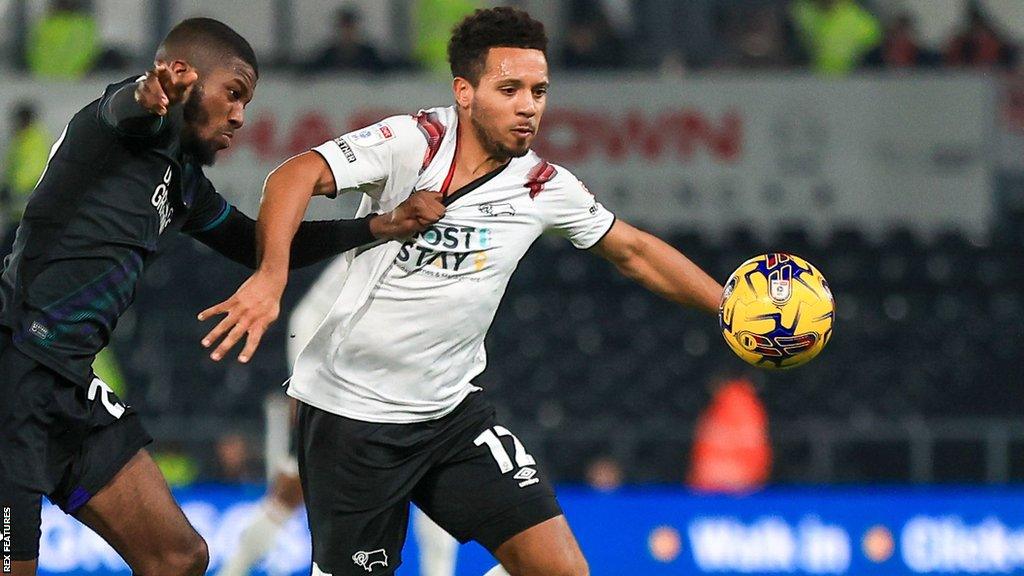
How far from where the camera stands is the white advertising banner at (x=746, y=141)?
14.9 m

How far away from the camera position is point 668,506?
382 inches

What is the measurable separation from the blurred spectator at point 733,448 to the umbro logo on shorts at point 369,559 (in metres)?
6.45

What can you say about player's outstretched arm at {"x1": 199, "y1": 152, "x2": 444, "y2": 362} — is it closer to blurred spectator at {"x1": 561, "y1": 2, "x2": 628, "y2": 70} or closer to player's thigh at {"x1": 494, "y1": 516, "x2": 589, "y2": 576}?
player's thigh at {"x1": 494, "y1": 516, "x2": 589, "y2": 576}

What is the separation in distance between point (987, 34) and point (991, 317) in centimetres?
315

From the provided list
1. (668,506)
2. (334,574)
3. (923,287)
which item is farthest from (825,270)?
(334,574)

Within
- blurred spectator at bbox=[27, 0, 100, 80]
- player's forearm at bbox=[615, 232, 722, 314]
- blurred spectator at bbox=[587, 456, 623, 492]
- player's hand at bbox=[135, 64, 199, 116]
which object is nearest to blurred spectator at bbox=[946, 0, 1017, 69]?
blurred spectator at bbox=[587, 456, 623, 492]

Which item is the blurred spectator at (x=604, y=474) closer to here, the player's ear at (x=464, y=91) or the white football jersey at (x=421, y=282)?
the white football jersey at (x=421, y=282)

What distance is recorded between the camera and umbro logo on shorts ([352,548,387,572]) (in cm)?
530

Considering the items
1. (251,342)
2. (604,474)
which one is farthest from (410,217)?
(604,474)

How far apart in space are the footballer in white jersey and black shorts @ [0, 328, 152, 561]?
722 mm

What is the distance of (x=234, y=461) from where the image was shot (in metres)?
11.2

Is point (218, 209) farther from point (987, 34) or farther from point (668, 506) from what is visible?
point (987, 34)

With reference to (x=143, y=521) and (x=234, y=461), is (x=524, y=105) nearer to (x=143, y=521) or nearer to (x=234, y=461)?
(x=143, y=521)

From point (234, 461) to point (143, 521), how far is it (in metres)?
6.33
